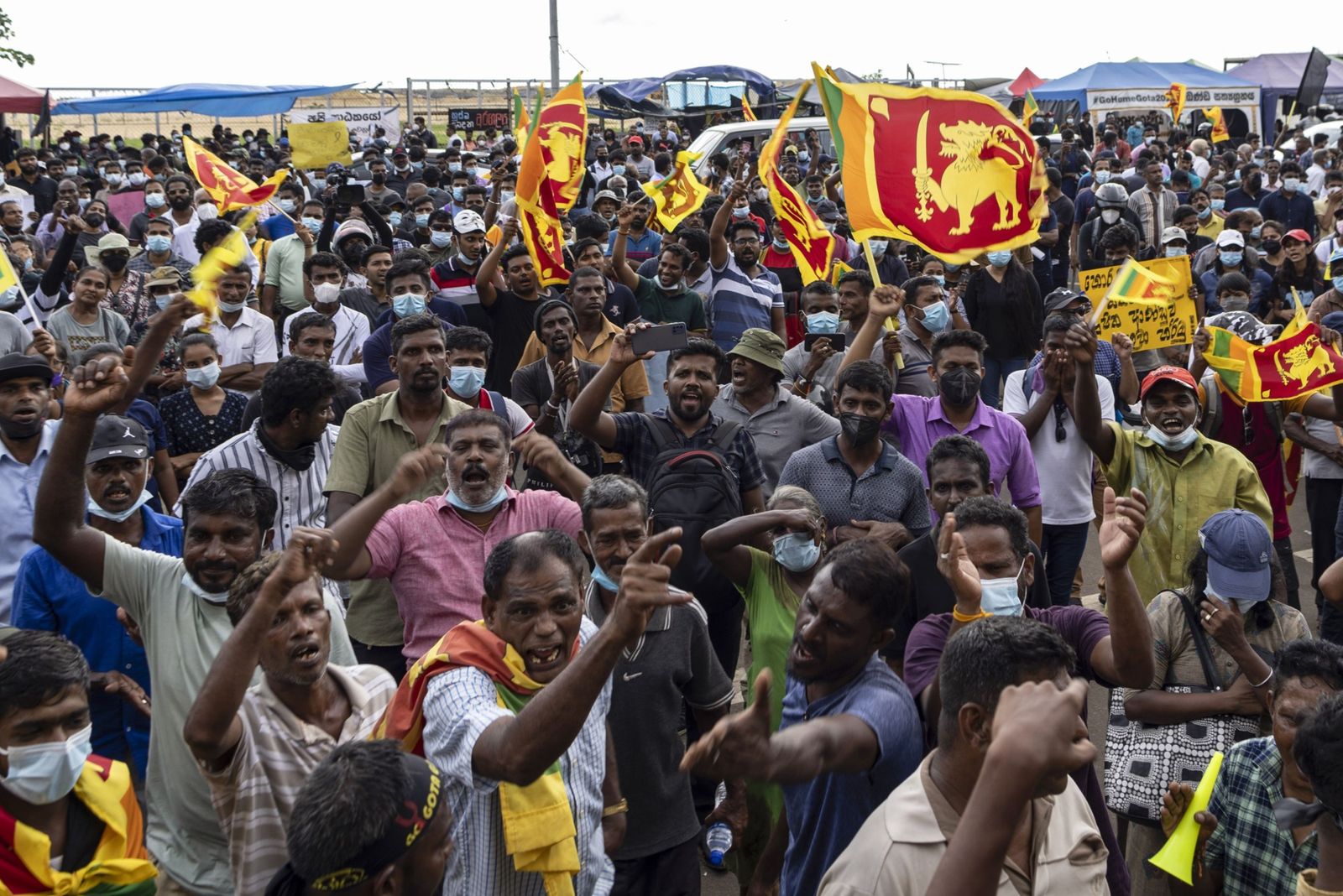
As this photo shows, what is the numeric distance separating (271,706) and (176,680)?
1.60 ft

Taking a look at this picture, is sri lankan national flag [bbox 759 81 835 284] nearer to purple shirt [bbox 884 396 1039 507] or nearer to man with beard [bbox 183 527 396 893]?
purple shirt [bbox 884 396 1039 507]

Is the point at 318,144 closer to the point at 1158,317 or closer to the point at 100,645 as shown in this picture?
the point at 1158,317

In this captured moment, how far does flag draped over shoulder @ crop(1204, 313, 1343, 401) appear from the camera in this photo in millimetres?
6324

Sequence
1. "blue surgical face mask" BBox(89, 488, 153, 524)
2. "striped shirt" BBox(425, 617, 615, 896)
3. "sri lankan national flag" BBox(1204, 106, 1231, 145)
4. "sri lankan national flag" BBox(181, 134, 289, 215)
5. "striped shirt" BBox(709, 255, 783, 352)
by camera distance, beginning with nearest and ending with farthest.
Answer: "striped shirt" BBox(425, 617, 615, 896) → "blue surgical face mask" BBox(89, 488, 153, 524) → "striped shirt" BBox(709, 255, 783, 352) → "sri lankan national flag" BBox(181, 134, 289, 215) → "sri lankan national flag" BBox(1204, 106, 1231, 145)

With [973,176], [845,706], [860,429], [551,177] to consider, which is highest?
[551,177]

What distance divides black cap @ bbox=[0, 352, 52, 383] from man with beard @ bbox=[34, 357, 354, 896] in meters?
1.48

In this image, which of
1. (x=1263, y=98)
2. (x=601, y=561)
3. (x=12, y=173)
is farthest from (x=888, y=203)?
(x=1263, y=98)

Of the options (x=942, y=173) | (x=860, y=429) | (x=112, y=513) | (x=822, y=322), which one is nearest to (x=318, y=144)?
(x=822, y=322)

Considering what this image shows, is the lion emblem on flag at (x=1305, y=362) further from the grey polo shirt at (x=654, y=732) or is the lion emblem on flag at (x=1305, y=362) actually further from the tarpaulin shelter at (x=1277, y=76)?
the tarpaulin shelter at (x=1277, y=76)

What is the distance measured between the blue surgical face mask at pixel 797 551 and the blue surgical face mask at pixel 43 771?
7.01 ft

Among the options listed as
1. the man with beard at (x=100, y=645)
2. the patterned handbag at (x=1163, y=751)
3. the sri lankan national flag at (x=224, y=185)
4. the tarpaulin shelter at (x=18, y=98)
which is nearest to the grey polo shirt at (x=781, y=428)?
the patterned handbag at (x=1163, y=751)

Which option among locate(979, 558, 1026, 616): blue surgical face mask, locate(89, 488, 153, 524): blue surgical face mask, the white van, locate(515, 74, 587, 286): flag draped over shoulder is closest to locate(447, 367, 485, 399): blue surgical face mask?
locate(89, 488, 153, 524): blue surgical face mask

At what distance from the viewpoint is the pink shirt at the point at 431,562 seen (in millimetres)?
4258

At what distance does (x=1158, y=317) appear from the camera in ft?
23.5
